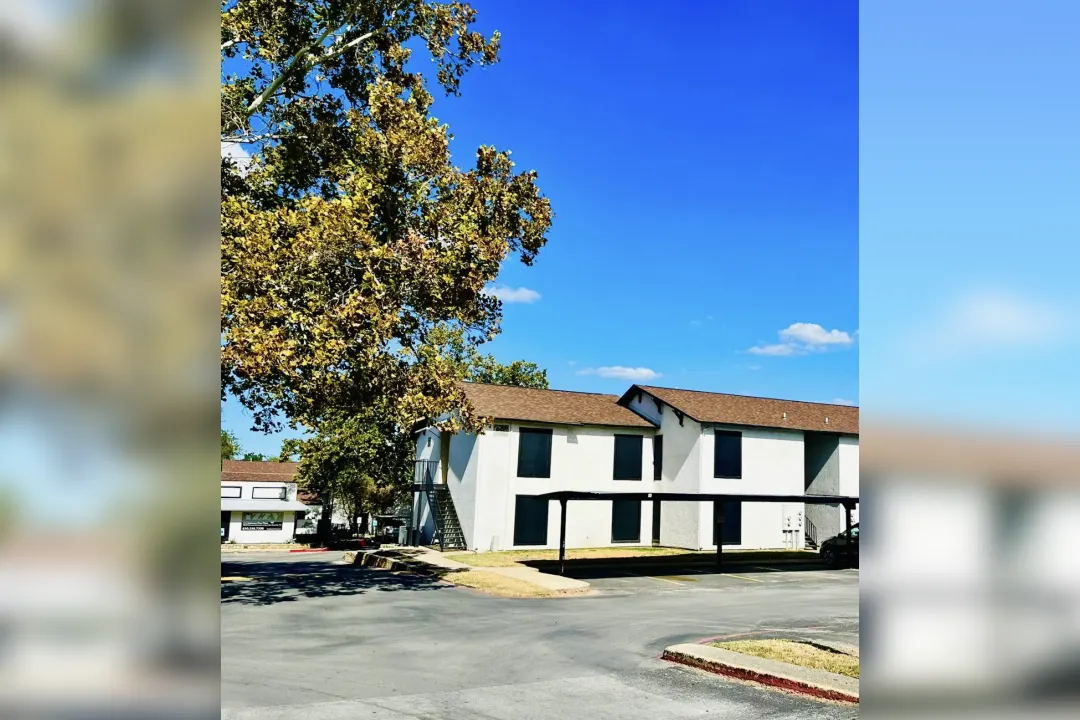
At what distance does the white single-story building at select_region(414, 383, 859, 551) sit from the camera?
31.9 meters

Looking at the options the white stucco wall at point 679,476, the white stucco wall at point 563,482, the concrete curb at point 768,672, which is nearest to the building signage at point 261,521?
the white stucco wall at point 563,482

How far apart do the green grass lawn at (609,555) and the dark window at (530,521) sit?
697 mm

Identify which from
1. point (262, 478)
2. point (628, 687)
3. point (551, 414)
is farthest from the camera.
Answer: point (262, 478)

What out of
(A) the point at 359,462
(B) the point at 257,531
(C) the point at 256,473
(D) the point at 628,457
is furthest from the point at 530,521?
(C) the point at 256,473

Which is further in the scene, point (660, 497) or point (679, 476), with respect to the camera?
point (679, 476)

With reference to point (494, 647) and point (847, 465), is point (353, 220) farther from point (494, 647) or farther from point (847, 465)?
point (847, 465)

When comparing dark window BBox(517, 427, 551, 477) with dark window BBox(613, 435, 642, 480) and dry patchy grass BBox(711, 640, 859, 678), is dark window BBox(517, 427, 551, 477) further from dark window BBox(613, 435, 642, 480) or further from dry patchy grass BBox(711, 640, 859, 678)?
dry patchy grass BBox(711, 640, 859, 678)

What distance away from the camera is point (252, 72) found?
1686 cm

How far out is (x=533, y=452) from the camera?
107 feet

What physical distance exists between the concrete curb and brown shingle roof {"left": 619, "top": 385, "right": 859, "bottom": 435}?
2283 cm

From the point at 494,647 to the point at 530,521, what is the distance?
2074 cm
